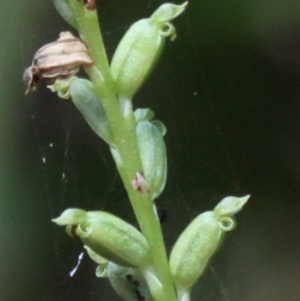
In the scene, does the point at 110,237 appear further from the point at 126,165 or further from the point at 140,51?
the point at 140,51

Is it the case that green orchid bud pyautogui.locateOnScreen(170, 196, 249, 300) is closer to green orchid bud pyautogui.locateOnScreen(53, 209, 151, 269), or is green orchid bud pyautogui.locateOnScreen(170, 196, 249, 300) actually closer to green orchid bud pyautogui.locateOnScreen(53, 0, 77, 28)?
green orchid bud pyautogui.locateOnScreen(53, 209, 151, 269)

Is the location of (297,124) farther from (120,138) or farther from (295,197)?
(120,138)

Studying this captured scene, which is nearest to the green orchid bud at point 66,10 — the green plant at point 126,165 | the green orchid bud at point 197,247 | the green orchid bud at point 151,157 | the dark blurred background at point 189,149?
the green plant at point 126,165

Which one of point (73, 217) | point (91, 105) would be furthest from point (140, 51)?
point (73, 217)

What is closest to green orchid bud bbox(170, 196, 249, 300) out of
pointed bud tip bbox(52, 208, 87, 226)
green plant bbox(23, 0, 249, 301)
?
green plant bbox(23, 0, 249, 301)

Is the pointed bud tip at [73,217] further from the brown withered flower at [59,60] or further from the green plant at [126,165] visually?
the brown withered flower at [59,60]

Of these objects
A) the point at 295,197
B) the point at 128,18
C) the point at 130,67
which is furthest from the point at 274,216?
the point at 130,67
